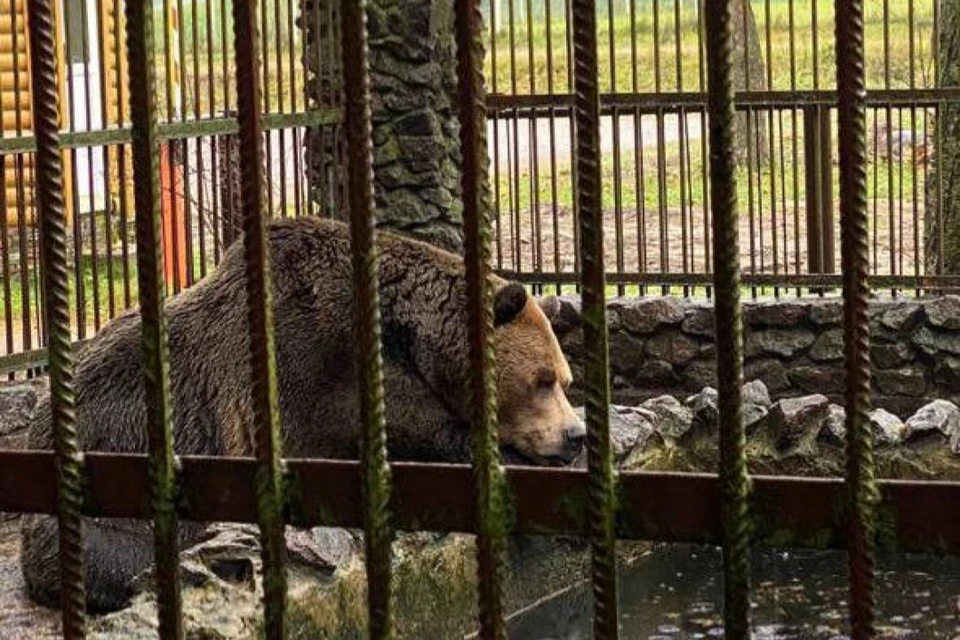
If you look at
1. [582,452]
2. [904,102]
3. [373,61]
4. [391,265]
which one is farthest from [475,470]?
[373,61]

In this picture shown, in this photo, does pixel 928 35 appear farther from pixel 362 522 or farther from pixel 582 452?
pixel 362 522

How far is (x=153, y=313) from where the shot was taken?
236cm

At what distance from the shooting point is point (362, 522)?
89.4 inches

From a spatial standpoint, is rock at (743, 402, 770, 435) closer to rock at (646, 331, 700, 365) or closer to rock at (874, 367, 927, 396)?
rock at (874, 367, 927, 396)

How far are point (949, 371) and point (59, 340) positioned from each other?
9.28 metres

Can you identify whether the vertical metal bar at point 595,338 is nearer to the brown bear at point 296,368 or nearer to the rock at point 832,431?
the brown bear at point 296,368

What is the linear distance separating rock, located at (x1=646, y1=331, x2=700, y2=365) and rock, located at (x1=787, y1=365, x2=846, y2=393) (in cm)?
57

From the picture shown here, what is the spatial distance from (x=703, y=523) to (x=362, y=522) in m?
0.39

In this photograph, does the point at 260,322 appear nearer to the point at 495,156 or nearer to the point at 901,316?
the point at 901,316

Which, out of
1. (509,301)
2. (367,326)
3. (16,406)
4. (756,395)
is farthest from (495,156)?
(367,326)

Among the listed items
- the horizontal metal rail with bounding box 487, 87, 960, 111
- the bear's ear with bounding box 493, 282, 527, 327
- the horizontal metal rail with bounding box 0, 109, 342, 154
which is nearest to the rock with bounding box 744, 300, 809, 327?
the horizontal metal rail with bounding box 487, 87, 960, 111

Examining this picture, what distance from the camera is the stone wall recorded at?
36.7 ft

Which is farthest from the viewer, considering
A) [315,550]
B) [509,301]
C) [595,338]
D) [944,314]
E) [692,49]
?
[692,49]

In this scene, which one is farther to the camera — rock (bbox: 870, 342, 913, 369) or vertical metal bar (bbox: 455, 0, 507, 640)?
rock (bbox: 870, 342, 913, 369)
